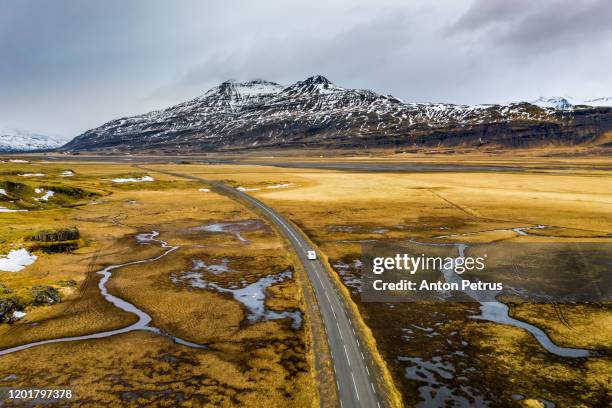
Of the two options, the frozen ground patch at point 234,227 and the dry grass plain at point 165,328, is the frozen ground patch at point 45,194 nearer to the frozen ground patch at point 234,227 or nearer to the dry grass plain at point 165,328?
the dry grass plain at point 165,328

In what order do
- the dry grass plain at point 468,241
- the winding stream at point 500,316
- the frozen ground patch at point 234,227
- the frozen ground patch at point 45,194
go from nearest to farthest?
the dry grass plain at point 468,241 → the winding stream at point 500,316 → the frozen ground patch at point 234,227 → the frozen ground patch at point 45,194

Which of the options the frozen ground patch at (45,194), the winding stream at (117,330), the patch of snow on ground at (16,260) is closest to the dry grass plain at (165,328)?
the winding stream at (117,330)

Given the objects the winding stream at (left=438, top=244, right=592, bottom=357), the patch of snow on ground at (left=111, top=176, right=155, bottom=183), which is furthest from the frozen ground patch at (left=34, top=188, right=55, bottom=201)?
the winding stream at (left=438, top=244, right=592, bottom=357)

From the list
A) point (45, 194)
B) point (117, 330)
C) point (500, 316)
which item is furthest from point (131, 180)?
point (500, 316)

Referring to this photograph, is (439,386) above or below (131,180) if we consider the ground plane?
below

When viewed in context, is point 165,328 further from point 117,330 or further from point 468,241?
point 468,241

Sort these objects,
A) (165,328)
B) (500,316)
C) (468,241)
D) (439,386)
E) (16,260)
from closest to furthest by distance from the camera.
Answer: (439,386) < (165,328) < (500,316) < (16,260) < (468,241)

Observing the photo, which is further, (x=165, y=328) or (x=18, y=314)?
(x=18, y=314)
